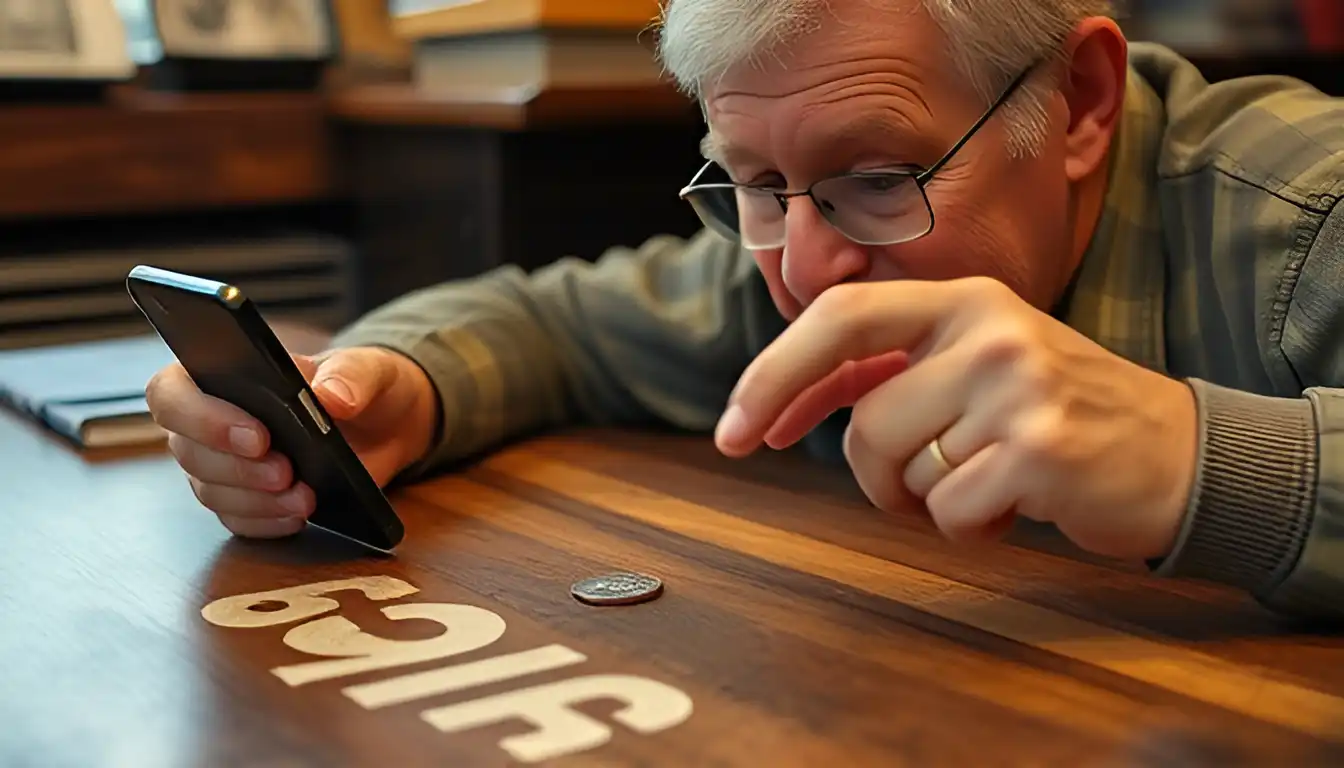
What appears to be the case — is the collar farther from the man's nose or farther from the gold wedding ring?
the gold wedding ring

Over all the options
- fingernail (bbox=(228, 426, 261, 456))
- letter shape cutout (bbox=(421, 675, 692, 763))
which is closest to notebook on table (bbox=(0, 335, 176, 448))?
fingernail (bbox=(228, 426, 261, 456))

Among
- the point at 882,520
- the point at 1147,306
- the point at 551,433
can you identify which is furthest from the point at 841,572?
the point at 551,433

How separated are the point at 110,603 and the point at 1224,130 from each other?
78 centimetres

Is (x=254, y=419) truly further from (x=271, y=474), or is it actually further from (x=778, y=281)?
(x=778, y=281)

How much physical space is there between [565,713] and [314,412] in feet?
0.99

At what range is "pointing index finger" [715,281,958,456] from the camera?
0.73 meters

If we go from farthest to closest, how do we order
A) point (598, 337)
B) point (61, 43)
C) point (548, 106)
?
point (61, 43) → point (548, 106) → point (598, 337)

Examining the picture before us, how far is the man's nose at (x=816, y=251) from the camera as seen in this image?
37.3 inches

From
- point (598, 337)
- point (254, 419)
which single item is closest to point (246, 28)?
point (598, 337)

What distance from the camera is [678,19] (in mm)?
1005

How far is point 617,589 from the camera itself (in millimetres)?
790

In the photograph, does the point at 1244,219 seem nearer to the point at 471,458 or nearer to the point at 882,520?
the point at 882,520

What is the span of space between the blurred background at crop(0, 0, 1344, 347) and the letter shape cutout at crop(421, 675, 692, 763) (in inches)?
46.0

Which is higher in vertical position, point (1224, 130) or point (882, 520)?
point (1224, 130)
